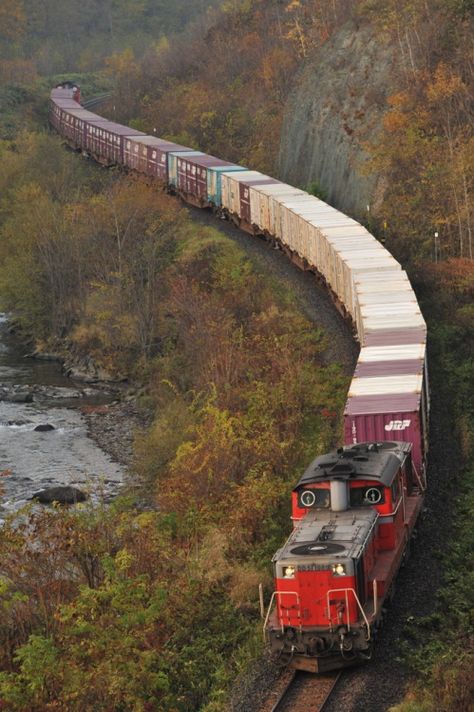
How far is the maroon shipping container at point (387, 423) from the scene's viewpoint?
28578 mm

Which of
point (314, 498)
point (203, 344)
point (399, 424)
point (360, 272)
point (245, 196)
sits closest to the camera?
point (314, 498)

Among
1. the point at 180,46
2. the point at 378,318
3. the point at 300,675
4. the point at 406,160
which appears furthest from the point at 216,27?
the point at 300,675

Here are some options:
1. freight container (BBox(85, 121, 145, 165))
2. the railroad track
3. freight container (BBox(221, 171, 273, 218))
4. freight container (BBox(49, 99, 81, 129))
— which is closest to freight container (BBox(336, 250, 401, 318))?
freight container (BBox(221, 171, 273, 218))

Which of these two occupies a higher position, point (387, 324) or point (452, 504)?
point (387, 324)

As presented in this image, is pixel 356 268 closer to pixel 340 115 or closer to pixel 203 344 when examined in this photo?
pixel 203 344

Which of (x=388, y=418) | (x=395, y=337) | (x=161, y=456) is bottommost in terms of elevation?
(x=161, y=456)

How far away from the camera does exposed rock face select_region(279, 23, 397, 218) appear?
7075 cm

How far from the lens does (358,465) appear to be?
24.2 m

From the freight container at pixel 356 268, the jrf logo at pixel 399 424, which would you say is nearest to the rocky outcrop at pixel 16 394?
the freight container at pixel 356 268

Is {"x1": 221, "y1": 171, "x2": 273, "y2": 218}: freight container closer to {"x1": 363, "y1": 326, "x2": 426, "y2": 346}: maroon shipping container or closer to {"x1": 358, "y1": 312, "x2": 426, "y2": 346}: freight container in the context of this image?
{"x1": 358, "y1": 312, "x2": 426, "y2": 346}: freight container

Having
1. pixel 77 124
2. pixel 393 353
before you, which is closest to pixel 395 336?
pixel 393 353

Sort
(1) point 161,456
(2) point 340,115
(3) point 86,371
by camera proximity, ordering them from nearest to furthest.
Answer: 1. (1) point 161,456
2. (3) point 86,371
3. (2) point 340,115

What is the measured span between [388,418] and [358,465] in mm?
4658

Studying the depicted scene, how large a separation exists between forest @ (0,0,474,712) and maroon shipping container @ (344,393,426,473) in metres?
2.40
